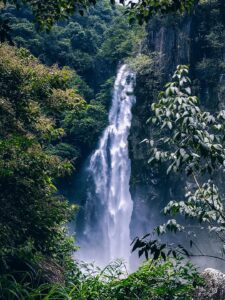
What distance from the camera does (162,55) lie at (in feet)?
57.7

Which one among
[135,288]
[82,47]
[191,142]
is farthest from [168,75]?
[191,142]

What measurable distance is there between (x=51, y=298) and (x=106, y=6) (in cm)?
3454

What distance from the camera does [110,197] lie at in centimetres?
1945

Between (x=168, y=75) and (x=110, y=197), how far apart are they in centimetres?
642

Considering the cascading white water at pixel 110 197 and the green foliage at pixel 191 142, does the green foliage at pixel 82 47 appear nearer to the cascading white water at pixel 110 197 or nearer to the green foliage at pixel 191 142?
the cascading white water at pixel 110 197

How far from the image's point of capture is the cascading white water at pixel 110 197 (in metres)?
19.0

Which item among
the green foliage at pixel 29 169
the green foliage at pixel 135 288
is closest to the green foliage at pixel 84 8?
the green foliage at pixel 29 169

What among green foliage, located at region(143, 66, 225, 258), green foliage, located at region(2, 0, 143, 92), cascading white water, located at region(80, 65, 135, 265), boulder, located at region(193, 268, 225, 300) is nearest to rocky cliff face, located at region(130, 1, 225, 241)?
cascading white water, located at region(80, 65, 135, 265)

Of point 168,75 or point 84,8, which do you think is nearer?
point 84,8

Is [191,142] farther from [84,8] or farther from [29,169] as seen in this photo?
[29,169]

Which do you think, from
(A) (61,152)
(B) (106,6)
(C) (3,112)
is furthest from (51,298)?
(B) (106,6)

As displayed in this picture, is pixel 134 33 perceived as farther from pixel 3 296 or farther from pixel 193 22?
pixel 3 296

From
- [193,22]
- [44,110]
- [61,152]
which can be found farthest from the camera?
[61,152]

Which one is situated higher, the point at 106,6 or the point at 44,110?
the point at 106,6
